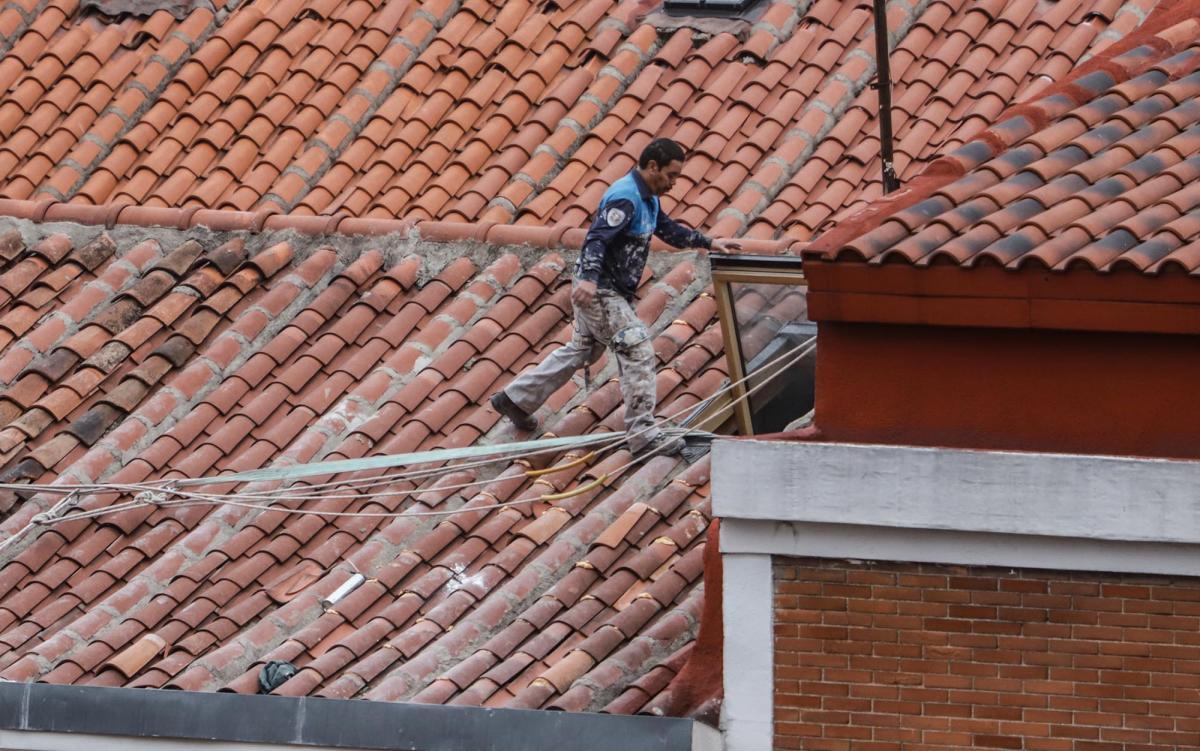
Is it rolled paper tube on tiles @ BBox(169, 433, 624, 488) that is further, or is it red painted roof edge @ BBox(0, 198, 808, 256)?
red painted roof edge @ BBox(0, 198, 808, 256)

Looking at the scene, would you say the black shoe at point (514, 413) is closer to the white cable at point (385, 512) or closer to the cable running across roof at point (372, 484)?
the cable running across roof at point (372, 484)

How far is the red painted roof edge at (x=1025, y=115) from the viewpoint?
29.8 feet

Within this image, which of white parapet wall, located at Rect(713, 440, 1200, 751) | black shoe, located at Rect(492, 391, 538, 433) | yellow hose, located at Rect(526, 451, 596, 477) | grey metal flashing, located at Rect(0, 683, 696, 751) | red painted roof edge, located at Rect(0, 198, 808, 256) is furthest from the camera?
red painted roof edge, located at Rect(0, 198, 808, 256)

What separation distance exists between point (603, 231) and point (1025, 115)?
84.4 inches

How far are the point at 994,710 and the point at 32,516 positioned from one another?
5.32 m

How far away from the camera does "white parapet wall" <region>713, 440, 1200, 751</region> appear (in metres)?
8.55

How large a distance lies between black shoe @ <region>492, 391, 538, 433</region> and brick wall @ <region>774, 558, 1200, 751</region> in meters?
2.81

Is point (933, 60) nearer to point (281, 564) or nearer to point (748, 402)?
point (748, 402)

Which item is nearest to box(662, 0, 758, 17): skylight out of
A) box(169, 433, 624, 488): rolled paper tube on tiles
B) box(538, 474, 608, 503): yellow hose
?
box(169, 433, 624, 488): rolled paper tube on tiles

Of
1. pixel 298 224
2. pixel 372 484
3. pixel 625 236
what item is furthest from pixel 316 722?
pixel 298 224

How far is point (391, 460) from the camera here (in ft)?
36.0

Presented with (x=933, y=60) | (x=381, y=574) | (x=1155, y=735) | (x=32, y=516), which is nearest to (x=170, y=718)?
(x=381, y=574)

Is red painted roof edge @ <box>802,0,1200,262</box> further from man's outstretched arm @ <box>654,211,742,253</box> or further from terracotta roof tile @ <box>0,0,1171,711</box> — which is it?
man's outstretched arm @ <box>654,211,742,253</box>

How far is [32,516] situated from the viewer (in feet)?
37.9
